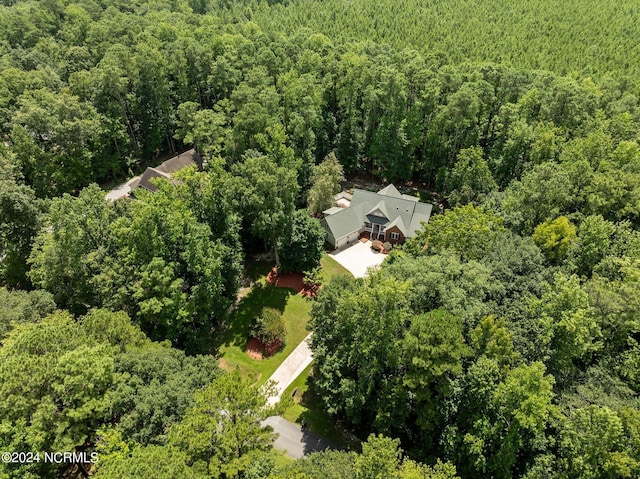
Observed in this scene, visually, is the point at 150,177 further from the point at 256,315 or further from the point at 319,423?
the point at 319,423

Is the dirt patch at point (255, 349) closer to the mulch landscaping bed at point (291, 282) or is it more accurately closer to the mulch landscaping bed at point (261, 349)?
the mulch landscaping bed at point (261, 349)

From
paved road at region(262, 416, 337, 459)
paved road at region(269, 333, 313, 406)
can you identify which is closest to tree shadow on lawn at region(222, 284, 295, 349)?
paved road at region(269, 333, 313, 406)

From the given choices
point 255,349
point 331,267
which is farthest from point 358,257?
point 255,349

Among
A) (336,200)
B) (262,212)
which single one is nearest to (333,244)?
(336,200)

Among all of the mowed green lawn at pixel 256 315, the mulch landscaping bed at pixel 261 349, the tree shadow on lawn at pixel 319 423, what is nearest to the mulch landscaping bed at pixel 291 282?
the mowed green lawn at pixel 256 315

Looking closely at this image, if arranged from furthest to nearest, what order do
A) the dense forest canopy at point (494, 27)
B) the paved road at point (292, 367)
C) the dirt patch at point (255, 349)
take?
the dense forest canopy at point (494, 27), the dirt patch at point (255, 349), the paved road at point (292, 367)

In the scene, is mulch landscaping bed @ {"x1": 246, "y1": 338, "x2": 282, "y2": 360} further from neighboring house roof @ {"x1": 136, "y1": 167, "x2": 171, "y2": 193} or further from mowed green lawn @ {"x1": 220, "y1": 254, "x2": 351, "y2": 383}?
neighboring house roof @ {"x1": 136, "y1": 167, "x2": 171, "y2": 193}
